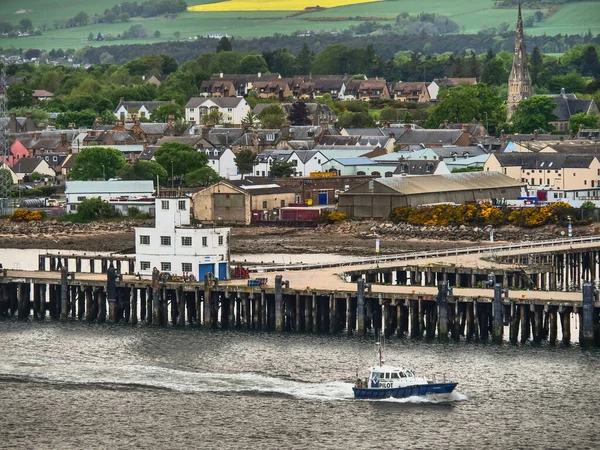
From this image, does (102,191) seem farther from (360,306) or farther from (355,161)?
(360,306)

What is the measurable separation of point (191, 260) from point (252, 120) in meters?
115

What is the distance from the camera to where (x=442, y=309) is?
77.2 metres

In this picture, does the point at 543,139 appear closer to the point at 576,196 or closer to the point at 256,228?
the point at 576,196

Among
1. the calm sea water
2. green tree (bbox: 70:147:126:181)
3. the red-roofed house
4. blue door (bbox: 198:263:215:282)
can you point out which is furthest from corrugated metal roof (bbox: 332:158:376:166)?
the calm sea water

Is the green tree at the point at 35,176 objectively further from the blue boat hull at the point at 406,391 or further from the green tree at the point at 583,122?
the blue boat hull at the point at 406,391

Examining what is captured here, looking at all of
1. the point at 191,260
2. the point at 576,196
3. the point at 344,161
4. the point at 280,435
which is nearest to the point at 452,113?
the point at 344,161

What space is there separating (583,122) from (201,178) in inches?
2194

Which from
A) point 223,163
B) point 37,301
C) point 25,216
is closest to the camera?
point 37,301

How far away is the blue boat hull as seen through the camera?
216 ft

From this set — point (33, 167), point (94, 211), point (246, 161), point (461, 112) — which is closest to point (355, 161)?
point (246, 161)

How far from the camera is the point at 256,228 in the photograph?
126 m

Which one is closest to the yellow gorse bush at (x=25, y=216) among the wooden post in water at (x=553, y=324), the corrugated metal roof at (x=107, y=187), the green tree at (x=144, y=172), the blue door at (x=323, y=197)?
the corrugated metal roof at (x=107, y=187)

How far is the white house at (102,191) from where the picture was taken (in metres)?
136

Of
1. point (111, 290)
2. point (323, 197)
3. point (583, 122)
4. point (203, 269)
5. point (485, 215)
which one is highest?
point (583, 122)
